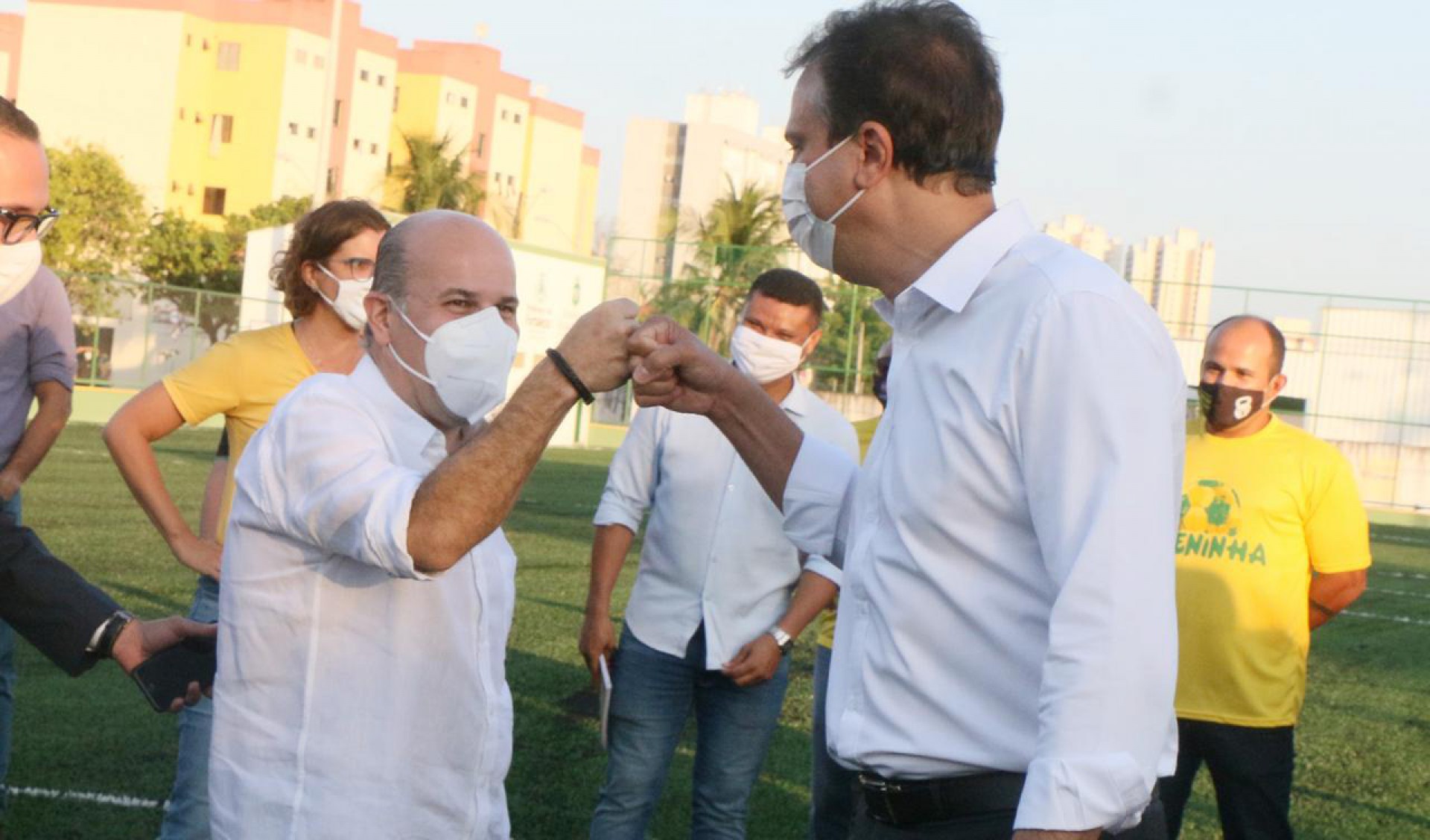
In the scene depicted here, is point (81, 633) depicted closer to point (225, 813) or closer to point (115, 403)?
point (225, 813)

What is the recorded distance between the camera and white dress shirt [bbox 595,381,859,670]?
5.86m

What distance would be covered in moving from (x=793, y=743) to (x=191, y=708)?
4797 millimetres

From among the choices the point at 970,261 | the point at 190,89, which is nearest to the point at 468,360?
the point at 970,261

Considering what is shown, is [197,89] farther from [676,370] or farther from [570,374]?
[570,374]

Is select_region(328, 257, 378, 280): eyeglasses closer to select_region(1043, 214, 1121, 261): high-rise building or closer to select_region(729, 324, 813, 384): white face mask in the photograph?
select_region(729, 324, 813, 384): white face mask

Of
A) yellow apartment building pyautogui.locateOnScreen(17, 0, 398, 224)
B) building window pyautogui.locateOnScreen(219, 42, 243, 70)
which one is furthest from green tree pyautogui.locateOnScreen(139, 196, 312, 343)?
building window pyautogui.locateOnScreen(219, 42, 243, 70)

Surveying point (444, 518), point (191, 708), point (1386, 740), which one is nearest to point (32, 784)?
point (191, 708)

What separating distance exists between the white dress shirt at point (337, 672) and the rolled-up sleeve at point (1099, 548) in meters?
1.14

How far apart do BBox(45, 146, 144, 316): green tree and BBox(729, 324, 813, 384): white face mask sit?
52556 millimetres

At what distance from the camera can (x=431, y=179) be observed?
70.5m

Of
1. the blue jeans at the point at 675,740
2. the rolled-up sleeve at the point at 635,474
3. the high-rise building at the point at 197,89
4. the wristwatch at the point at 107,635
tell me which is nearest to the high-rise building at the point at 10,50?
the high-rise building at the point at 197,89

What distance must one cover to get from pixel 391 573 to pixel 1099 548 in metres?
1.19

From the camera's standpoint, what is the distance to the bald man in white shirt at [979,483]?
2475mm

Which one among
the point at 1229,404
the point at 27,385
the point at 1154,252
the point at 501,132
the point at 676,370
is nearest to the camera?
the point at 676,370
